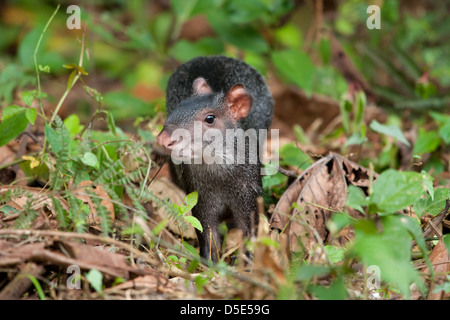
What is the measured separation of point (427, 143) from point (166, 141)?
3.18 m

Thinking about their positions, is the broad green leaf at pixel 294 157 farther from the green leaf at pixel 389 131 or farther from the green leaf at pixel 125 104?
the green leaf at pixel 125 104

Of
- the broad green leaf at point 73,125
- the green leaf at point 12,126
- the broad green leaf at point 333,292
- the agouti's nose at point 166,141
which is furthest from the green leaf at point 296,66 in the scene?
the broad green leaf at point 333,292

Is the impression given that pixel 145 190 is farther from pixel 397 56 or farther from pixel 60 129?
pixel 397 56

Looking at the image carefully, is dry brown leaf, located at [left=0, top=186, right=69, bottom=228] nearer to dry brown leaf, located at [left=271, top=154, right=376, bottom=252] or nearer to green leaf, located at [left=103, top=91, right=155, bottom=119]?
dry brown leaf, located at [left=271, top=154, right=376, bottom=252]

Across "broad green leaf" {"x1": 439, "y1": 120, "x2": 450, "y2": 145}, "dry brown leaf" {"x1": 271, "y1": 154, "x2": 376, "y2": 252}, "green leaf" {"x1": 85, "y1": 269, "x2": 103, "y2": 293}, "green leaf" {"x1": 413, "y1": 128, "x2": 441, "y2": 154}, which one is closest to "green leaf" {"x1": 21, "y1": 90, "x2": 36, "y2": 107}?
"green leaf" {"x1": 85, "y1": 269, "x2": 103, "y2": 293}

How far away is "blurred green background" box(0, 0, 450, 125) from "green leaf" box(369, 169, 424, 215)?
11.0ft

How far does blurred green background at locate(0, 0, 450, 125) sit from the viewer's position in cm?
744

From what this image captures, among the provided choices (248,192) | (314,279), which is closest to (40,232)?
(314,279)

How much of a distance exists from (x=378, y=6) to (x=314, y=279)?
674 centimetres

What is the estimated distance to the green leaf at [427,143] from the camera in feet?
19.4

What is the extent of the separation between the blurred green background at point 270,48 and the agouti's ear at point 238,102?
150 cm

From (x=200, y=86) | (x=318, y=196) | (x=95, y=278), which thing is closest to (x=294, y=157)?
(x=318, y=196)

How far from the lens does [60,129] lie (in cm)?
404

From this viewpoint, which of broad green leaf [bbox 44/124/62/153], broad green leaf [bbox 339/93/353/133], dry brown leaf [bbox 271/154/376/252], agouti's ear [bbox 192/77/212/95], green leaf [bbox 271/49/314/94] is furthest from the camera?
green leaf [bbox 271/49/314/94]
